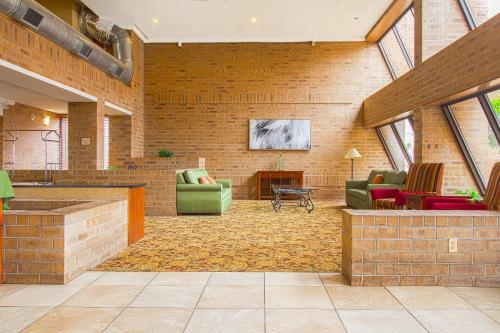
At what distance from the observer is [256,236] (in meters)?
5.05

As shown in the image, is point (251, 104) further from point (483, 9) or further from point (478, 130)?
point (483, 9)

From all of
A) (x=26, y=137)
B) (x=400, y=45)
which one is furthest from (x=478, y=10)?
(x=26, y=137)

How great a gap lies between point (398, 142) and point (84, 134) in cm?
737

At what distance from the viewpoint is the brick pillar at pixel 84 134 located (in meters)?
8.09

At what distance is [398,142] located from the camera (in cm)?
970

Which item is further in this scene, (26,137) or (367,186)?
(26,137)

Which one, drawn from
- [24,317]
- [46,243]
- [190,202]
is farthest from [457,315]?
[190,202]

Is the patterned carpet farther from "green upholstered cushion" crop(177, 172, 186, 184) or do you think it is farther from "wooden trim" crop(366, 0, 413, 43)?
"wooden trim" crop(366, 0, 413, 43)

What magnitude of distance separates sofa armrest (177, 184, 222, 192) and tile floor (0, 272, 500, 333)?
3.98 m

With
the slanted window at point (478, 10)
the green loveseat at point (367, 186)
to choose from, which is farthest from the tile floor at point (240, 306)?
the green loveseat at point (367, 186)

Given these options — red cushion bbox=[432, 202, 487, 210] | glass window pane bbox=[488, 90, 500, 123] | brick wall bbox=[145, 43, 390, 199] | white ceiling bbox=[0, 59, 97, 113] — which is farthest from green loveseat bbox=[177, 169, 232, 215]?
glass window pane bbox=[488, 90, 500, 123]

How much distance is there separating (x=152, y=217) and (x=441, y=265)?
203 inches

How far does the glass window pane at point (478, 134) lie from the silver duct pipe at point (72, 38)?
6.63 m

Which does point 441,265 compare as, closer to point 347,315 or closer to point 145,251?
point 347,315
